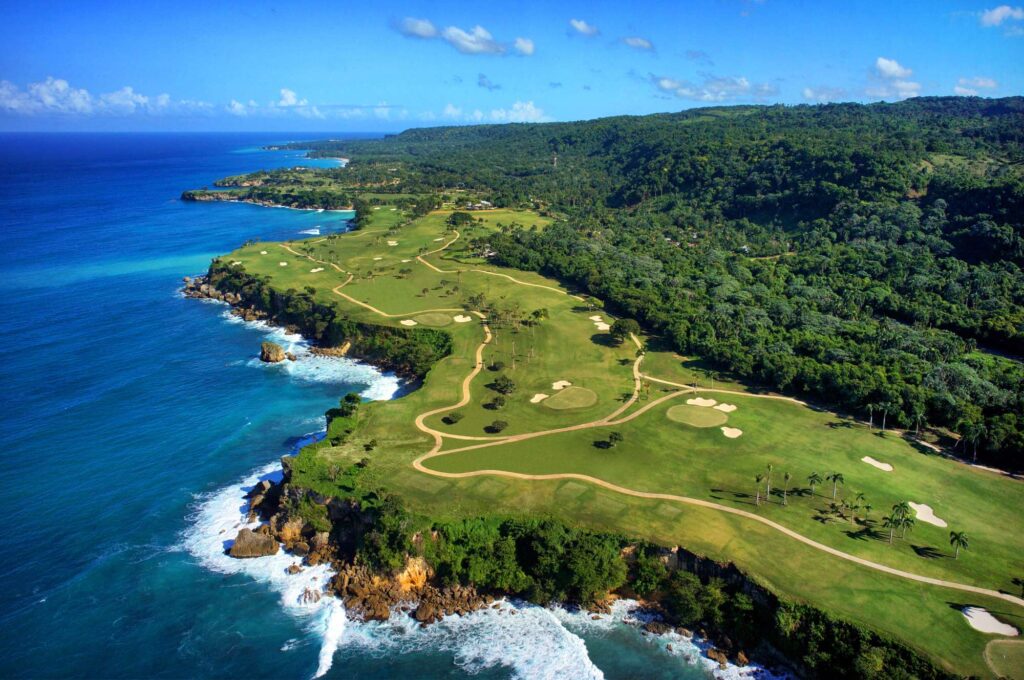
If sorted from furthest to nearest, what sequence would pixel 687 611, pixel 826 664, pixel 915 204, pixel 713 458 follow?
pixel 915 204 < pixel 713 458 < pixel 687 611 < pixel 826 664

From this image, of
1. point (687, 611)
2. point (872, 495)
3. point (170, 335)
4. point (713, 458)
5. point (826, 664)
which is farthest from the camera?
point (170, 335)

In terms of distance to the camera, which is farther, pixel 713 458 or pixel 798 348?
pixel 798 348

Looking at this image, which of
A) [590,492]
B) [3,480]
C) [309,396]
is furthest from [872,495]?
[3,480]

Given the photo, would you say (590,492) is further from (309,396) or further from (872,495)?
(309,396)

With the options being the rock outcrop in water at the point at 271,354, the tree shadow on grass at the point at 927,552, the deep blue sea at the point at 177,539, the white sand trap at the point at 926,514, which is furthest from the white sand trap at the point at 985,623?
the rock outcrop in water at the point at 271,354

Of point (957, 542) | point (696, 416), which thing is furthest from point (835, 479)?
point (696, 416)

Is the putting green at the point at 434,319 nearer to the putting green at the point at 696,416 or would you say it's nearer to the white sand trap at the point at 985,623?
the putting green at the point at 696,416

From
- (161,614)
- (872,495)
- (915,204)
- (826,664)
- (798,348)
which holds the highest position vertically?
(915,204)
